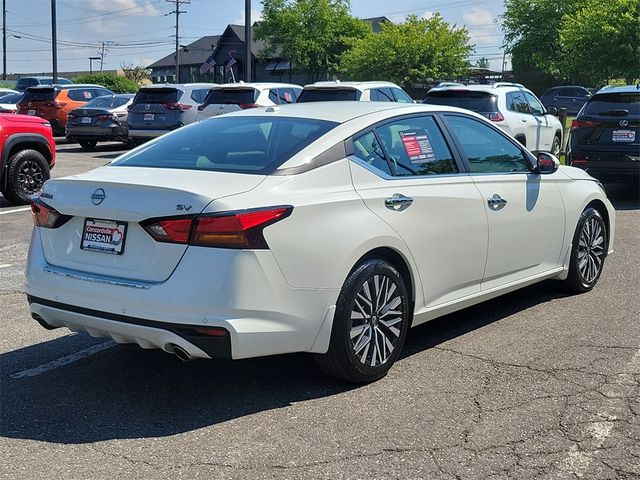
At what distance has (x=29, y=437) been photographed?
4.04m

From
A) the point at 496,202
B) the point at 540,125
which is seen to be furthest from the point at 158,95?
the point at 496,202

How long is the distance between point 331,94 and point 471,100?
2.57 metres

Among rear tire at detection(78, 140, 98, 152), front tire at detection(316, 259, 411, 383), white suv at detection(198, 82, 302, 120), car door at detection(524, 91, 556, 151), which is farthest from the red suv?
rear tire at detection(78, 140, 98, 152)

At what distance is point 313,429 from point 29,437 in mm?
1367

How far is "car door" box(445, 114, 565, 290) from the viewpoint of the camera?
18.5 feet

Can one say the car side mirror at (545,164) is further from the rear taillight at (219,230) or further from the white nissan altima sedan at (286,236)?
the rear taillight at (219,230)

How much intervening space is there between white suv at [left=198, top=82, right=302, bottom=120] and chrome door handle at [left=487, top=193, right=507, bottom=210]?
12.5 metres

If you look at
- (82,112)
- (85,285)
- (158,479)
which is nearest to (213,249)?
(85,285)

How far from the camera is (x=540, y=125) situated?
16219mm

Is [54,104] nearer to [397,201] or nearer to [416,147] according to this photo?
[416,147]

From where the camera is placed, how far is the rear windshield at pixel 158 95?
20.2 meters

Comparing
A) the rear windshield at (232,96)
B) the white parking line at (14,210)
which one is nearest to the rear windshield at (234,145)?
the white parking line at (14,210)

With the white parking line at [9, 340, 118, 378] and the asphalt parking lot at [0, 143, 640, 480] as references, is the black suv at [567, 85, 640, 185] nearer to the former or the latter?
the asphalt parking lot at [0, 143, 640, 480]

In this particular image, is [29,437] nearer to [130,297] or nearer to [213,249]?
[130,297]
